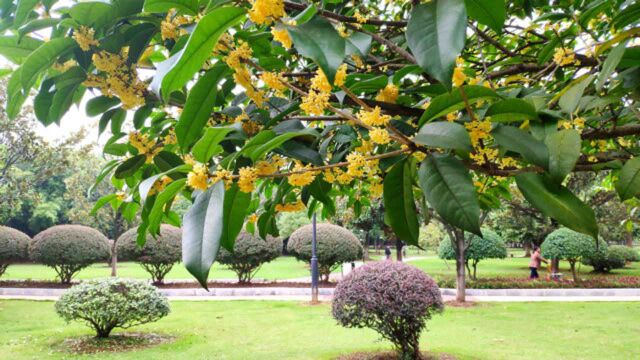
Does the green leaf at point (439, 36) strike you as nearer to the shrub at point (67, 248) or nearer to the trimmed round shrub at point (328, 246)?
the trimmed round shrub at point (328, 246)

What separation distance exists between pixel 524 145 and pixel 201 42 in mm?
494

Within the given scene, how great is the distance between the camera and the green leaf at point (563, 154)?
724 millimetres

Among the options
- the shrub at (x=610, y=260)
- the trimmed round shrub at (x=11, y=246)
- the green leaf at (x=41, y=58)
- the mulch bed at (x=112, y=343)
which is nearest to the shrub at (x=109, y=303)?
the mulch bed at (x=112, y=343)

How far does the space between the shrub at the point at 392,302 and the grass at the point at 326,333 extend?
60 cm

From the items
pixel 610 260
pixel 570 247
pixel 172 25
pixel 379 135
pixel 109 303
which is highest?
pixel 172 25

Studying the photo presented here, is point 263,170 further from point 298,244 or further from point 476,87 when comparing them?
point 298,244

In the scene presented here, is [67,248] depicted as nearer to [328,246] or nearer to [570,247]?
[328,246]

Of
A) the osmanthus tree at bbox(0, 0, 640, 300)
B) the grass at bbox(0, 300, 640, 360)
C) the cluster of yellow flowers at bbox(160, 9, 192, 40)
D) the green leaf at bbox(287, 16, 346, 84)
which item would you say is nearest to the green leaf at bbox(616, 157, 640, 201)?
the osmanthus tree at bbox(0, 0, 640, 300)

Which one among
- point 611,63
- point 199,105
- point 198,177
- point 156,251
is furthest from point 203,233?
point 156,251

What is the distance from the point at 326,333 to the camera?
6676mm

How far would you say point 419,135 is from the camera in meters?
0.75

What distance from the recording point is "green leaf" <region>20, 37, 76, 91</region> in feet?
2.87

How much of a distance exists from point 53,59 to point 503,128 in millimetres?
802

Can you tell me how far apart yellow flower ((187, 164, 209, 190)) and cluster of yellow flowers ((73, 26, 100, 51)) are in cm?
34
